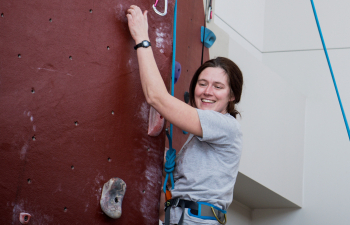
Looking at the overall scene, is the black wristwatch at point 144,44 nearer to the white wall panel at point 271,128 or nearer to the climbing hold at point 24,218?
the climbing hold at point 24,218

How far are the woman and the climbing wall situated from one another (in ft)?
0.29

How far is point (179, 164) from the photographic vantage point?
1.46 metres

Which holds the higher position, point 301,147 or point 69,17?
point 301,147

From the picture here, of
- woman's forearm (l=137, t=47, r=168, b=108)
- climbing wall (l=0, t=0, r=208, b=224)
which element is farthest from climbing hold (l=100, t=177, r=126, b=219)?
woman's forearm (l=137, t=47, r=168, b=108)

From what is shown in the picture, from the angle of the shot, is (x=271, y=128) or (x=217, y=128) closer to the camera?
(x=217, y=128)

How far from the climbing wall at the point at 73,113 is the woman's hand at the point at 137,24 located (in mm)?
26

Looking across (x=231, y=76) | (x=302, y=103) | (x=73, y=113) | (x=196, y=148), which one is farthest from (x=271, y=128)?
(x=73, y=113)

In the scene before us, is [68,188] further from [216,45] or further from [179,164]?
[216,45]

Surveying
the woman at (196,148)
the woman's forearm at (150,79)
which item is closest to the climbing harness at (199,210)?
the woman at (196,148)

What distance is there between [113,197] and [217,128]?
0.40 metres

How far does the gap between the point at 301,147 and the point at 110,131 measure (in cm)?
280

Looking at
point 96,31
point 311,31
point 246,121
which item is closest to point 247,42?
point 311,31

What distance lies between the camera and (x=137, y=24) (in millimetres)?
1394

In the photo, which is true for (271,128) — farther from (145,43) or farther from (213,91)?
(145,43)
